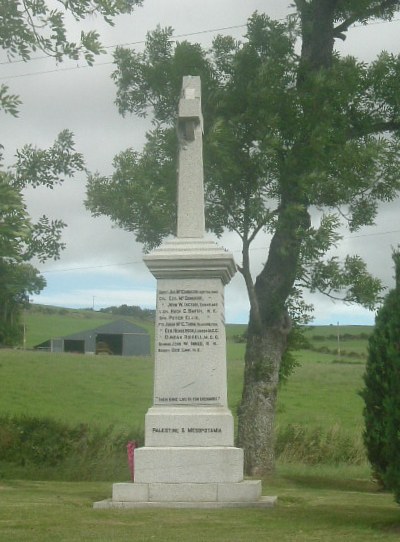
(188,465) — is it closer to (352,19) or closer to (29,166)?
(29,166)

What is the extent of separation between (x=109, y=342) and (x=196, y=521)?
167 feet

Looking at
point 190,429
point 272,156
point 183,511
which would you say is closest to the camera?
point 183,511

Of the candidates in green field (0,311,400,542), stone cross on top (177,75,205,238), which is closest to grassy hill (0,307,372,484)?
green field (0,311,400,542)

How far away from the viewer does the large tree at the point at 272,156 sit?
1977 cm

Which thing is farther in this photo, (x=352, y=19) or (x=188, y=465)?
(x=352, y=19)

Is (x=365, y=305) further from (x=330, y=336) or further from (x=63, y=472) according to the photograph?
(x=330, y=336)

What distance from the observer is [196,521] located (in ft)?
34.4

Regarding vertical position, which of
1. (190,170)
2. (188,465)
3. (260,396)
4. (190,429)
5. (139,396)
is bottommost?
(188,465)

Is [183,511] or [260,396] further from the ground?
[260,396]

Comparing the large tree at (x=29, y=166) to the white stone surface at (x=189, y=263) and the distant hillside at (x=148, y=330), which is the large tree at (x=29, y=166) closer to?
the white stone surface at (x=189, y=263)

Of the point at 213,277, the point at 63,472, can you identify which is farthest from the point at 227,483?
the point at 63,472

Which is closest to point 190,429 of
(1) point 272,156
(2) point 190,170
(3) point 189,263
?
(3) point 189,263

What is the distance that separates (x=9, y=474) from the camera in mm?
19500

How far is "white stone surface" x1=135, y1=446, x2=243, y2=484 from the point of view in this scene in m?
12.3
